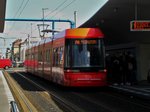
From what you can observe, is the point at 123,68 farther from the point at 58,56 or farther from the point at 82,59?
the point at 82,59

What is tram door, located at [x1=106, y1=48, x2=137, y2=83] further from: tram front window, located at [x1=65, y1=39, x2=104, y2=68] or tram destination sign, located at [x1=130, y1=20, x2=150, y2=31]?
tram front window, located at [x1=65, y1=39, x2=104, y2=68]

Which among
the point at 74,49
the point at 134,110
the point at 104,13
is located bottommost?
the point at 134,110

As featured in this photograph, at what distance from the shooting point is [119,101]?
19.6 metres

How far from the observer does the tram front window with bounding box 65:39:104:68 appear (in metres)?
24.0

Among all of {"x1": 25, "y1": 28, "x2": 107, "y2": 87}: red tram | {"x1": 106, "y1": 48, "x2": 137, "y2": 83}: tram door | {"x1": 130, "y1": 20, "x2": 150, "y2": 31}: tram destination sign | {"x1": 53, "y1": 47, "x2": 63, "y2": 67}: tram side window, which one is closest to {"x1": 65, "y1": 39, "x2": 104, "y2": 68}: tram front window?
{"x1": 25, "y1": 28, "x2": 107, "y2": 87}: red tram

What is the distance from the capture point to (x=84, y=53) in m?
24.1

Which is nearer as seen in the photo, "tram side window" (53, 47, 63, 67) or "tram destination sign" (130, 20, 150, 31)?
"tram destination sign" (130, 20, 150, 31)

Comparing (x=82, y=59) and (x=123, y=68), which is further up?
(x=82, y=59)

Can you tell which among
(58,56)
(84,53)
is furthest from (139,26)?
(58,56)

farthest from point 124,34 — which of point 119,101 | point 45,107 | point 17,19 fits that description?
point 17,19

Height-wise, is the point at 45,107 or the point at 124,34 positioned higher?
the point at 124,34

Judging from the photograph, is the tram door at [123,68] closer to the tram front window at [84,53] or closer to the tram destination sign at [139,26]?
the tram destination sign at [139,26]

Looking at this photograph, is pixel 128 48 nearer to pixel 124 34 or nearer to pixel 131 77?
pixel 124 34

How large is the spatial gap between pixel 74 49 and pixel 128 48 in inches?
344
